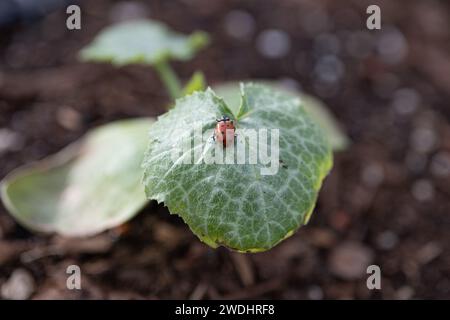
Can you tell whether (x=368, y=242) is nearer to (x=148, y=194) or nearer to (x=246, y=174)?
(x=246, y=174)

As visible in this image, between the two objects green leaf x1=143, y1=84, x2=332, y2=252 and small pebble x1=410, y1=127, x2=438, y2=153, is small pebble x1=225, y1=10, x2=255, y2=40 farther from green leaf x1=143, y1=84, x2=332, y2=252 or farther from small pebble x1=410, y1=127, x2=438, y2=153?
green leaf x1=143, y1=84, x2=332, y2=252

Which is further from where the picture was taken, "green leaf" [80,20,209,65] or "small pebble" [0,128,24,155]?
"small pebble" [0,128,24,155]

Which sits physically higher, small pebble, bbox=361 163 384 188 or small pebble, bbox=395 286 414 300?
small pebble, bbox=361 163 384 188

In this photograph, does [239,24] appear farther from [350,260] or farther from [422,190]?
[350,260]

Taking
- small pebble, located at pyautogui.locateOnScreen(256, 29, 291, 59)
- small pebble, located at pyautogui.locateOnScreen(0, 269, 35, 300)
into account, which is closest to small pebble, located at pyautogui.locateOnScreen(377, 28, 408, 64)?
small pebble, located at pyautogui.locateOnScreen(256, 29, 291, 59)

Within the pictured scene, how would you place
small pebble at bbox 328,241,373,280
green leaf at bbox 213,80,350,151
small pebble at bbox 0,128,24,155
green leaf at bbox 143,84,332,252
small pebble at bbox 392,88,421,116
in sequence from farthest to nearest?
small pebble at bbox 392,88,421,116, small pebble at bbox 0,128,24,155, green leaf at bbox 213,80,350,151, small pebble at bbox 328,241,373,280, green leaf at bbox 143,84,332,252

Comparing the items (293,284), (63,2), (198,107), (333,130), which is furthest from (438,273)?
(63,2)

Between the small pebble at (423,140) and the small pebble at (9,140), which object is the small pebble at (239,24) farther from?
the small pebble at (9,140)

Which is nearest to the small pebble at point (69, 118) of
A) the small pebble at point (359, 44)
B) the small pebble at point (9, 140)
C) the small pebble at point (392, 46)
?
the small pebble at point (9, 140)
